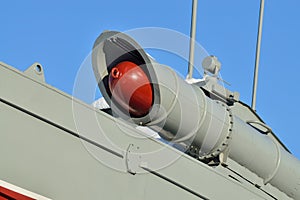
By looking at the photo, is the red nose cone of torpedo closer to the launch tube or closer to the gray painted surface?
the launch tube

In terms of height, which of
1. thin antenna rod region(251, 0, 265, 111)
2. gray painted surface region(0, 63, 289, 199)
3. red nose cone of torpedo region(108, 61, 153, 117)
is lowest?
gray painted surface region(0, 63, 289, 199)

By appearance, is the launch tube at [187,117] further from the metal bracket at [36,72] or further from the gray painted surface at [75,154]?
the metal bracket at [36,72]

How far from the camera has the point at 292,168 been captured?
10.2m

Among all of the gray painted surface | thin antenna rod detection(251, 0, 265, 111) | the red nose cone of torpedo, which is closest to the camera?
the gray painted surface

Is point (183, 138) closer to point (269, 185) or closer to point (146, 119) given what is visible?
point (146, 119)

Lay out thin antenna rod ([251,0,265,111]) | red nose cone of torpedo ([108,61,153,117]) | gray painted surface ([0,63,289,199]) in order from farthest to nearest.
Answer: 1. thin antenna rod ([251,0,265,111])
2. red nose cone of torpedo ([108,61,153,117])
3. gray painted surface ([0,63,289,199])

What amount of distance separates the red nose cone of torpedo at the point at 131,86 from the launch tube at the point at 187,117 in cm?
2

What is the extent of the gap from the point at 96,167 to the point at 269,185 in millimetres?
3196

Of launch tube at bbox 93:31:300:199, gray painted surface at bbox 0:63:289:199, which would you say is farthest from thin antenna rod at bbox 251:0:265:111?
gray painted surface at bbox 0:63:289:199

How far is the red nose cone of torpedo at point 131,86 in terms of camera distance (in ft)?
26.7

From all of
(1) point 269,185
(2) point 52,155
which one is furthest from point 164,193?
(1) point 269,185

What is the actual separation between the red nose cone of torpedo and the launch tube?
22 millimetres

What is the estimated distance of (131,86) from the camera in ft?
26.7

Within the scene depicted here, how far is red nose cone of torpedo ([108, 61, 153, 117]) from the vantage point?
26.7 ft
